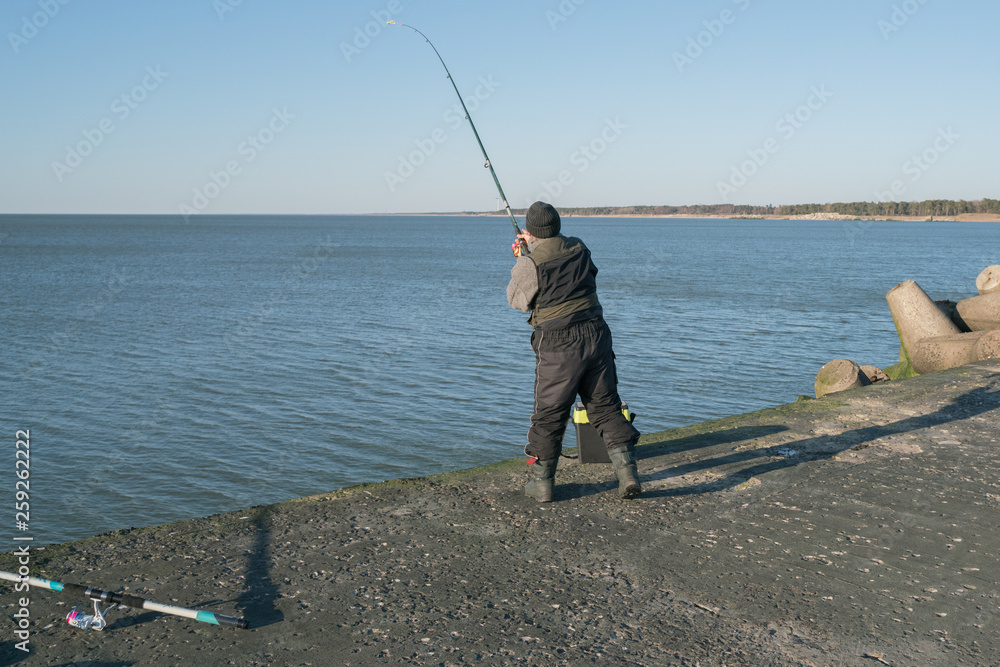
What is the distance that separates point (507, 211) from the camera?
6855 millimetres

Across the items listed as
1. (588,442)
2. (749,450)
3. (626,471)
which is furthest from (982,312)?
(626,471)

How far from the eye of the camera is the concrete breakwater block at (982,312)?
12.1m

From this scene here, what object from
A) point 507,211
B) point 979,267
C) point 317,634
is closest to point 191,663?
point 317,634

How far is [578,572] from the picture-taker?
4.09m

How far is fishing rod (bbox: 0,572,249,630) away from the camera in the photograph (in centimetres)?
338

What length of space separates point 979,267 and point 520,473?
5745 centimetres

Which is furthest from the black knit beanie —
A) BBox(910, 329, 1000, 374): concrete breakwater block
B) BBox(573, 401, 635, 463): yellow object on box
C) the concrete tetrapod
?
the concrete tetrapod

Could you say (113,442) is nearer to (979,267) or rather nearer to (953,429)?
(953,429)

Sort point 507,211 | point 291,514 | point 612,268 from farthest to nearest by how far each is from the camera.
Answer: point 612,268 → point 507,211 → point 291,514

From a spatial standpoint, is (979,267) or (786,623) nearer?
(786,623)

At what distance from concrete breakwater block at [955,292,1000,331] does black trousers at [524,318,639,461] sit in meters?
9.53

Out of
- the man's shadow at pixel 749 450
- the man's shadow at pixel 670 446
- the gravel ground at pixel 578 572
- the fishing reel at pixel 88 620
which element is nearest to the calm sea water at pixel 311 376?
the man's shadow at pixel 670 446

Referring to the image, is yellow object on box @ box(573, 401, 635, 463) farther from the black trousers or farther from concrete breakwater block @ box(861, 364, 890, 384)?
concrete breakwater block @ box(861, 364, 890, 384)

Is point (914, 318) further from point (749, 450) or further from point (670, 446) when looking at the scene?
point (670, 446)
